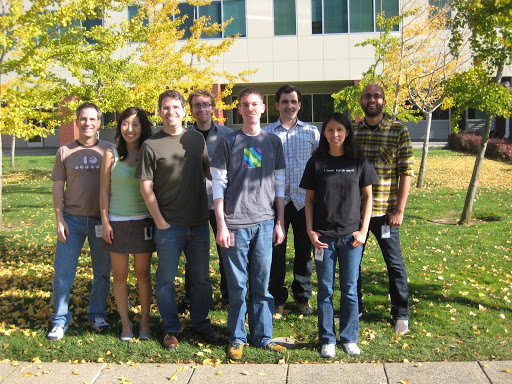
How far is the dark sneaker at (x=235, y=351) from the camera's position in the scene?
4.14 meters

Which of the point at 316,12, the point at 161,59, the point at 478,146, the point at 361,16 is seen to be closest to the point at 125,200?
the point at 161,59

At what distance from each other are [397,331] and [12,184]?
16.2 meters

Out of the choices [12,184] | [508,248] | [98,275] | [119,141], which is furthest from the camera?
[12,184]

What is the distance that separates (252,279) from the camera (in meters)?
4.31

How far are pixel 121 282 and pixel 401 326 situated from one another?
246 cm

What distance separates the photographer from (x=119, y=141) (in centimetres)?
448

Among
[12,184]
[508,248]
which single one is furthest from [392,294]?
[12,184]

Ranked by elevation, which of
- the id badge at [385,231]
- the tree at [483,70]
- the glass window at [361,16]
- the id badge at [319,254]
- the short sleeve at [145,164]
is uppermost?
the glass window at [361,16]

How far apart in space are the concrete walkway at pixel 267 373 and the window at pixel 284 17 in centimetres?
2303

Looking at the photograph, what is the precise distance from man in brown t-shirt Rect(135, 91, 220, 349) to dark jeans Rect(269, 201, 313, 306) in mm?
726

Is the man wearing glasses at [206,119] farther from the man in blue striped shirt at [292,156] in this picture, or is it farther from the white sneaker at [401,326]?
the white sneaker at [401,326]

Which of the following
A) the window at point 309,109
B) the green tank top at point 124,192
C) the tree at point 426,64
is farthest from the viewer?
the window at point 309,109

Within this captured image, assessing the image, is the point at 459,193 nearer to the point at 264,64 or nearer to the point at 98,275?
the point at 98,275

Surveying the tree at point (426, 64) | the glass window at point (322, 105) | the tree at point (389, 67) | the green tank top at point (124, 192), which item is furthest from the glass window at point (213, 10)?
the green tank top at point (124, 192)
